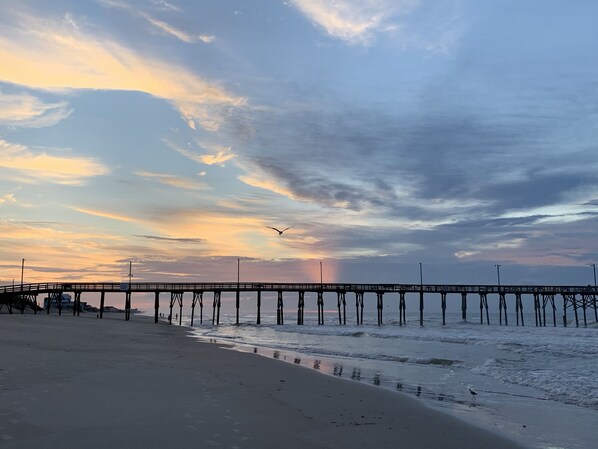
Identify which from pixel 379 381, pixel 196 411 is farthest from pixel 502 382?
pixel 196 411

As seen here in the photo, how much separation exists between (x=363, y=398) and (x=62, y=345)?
12706 millimetres

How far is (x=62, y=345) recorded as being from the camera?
18.5 m

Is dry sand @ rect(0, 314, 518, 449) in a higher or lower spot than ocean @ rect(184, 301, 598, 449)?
higher

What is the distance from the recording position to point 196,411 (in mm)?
8484

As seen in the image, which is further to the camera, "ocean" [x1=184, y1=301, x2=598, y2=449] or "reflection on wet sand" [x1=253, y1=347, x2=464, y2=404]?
"reflection on wet sand" [x1=253, y1=347, x2=464, y2=404]

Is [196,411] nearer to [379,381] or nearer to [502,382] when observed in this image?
→ [379,381]

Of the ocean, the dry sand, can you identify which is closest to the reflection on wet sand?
the ocean

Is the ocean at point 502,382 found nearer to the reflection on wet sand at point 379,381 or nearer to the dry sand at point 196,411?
the reflection on wet sand at point 379,381

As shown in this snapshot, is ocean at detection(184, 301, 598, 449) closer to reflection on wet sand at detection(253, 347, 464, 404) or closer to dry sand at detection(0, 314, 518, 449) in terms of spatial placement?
reflection on wet sand at detection(253, 347, 464, 404)

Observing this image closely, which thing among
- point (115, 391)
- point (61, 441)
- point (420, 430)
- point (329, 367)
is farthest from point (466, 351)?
point (61, 441)

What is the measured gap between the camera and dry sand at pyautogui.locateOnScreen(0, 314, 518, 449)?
22.1 ft

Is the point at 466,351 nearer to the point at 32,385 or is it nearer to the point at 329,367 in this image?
the point at 329,367

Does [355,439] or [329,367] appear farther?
[329,367]

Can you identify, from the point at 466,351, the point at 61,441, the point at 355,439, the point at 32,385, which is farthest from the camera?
the point at 466,351
